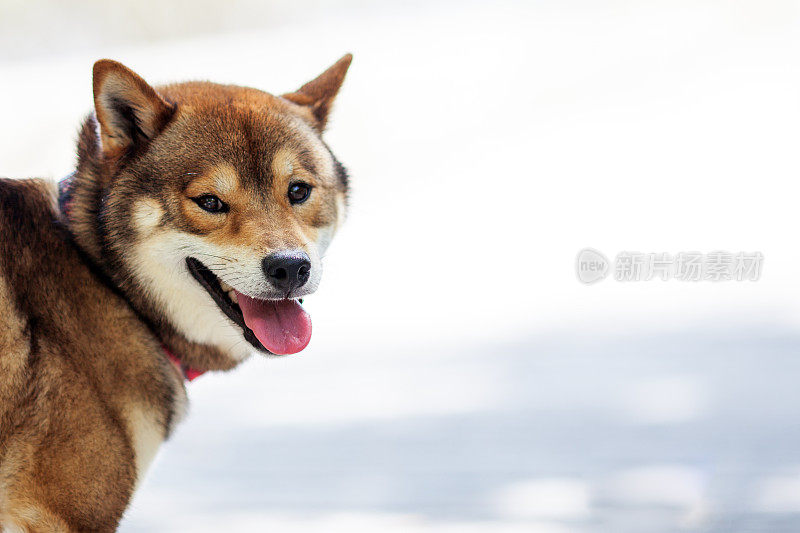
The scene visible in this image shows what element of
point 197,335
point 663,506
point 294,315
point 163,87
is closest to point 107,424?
point 197,335

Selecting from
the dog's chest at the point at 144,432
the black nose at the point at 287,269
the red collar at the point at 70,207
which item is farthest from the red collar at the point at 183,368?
the black nose at the point at 287,269

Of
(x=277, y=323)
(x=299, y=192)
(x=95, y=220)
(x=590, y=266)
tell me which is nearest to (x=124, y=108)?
(x=95, y=220)

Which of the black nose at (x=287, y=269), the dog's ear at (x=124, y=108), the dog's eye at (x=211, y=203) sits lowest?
the black nose at (x=287, y=269)

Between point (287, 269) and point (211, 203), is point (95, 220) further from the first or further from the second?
point (287, 269)

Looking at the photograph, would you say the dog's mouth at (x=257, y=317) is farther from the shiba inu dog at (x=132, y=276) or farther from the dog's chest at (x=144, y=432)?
the dog's chest at (x=144, y=432)

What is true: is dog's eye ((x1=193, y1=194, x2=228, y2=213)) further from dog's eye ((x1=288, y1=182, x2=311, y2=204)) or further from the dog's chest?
the dog's chest

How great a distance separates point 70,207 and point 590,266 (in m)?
2.02

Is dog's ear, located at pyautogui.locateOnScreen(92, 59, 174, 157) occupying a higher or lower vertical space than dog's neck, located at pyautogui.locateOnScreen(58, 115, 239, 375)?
higher

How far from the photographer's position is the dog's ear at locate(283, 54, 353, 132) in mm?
1547

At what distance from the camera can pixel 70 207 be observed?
135 cm

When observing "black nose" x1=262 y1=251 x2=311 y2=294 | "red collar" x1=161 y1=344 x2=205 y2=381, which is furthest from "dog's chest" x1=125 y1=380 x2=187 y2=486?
"black nose" x1=262 y1=251 x2=311 y2=294

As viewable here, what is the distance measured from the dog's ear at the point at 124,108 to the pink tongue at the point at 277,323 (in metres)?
0.30

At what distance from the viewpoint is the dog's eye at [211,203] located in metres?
1.30

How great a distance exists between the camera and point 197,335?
140cm
